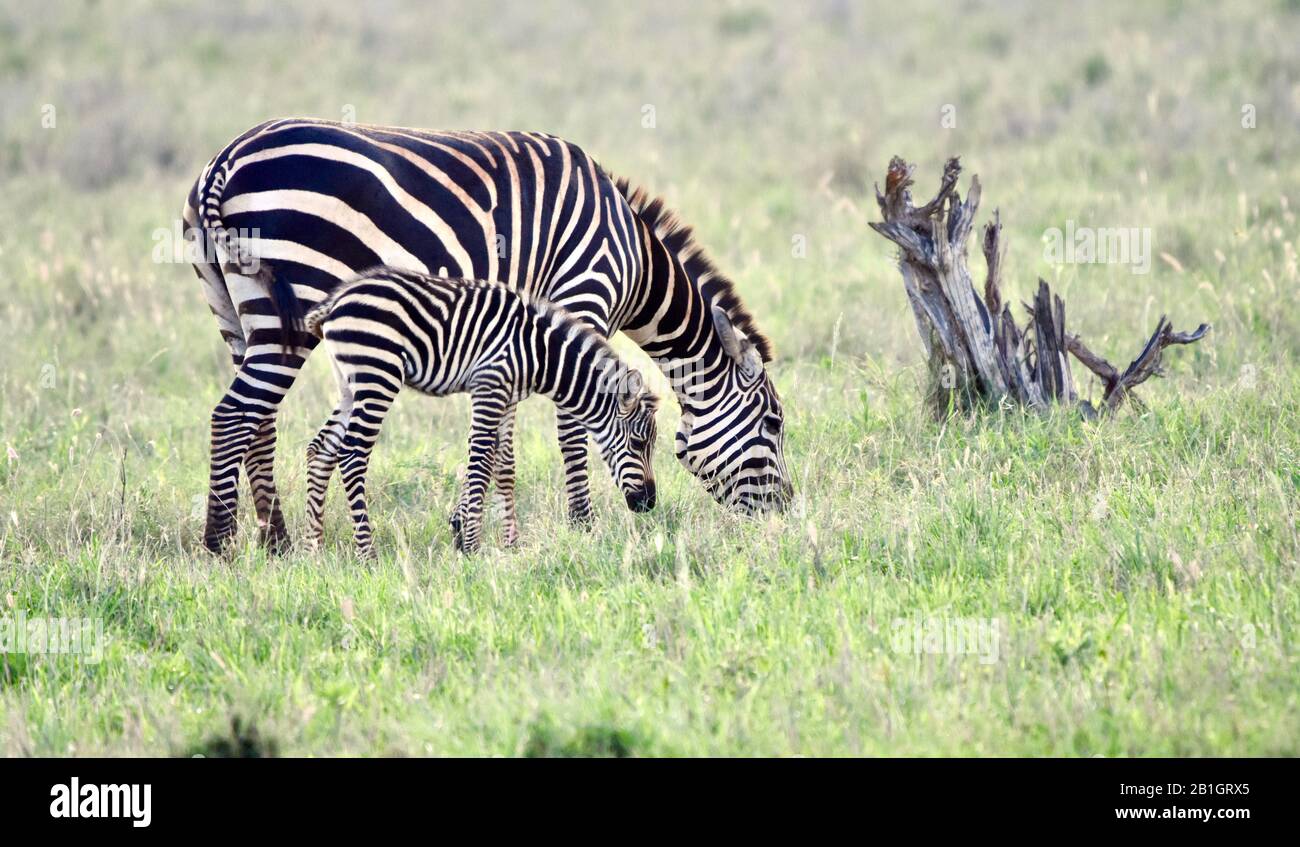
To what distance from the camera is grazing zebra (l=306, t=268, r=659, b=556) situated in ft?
19.3

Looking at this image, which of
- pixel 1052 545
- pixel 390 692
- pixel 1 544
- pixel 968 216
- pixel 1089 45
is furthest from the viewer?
pixel 1089 45

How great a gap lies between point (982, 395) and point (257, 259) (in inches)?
153

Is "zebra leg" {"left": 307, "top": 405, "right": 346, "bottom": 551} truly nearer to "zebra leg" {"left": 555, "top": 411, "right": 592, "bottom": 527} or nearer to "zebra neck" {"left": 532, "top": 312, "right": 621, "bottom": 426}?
"zebra neck" {"left": 532, "top": 312, "right": 621, "bottom": 426}

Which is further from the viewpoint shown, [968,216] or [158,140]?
[158,140]

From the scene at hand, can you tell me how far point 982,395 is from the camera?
7.13m

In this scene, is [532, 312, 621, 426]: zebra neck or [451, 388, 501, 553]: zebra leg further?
[532, 312, 621, 426]: zebra neck

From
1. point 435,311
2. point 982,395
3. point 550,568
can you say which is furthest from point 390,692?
point 982,395

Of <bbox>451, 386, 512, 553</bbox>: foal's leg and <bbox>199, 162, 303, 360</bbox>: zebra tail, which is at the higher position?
<bbox>199, 162, 303, 360</bbox>: zebra tail

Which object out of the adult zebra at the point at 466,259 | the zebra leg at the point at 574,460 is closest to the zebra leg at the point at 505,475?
the adult zebra at the point at 466,259

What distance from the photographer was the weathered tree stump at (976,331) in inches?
269

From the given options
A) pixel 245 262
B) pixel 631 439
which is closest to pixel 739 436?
pixel 631 439

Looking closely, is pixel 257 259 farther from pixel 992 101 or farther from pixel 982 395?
pixel 992 101

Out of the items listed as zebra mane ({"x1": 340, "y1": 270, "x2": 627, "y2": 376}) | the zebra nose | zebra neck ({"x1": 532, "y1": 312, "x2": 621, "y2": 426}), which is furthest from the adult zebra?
the zebra nose
